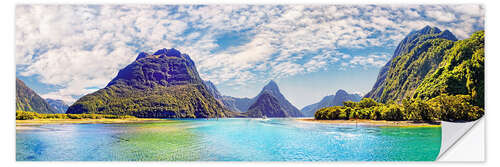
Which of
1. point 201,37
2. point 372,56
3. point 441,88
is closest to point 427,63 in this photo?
point 441,88

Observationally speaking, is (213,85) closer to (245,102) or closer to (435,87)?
(435,87)

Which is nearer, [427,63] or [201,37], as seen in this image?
[201,37]

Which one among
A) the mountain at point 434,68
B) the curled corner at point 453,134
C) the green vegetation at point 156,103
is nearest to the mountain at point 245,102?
the green vegetation at point 156,103

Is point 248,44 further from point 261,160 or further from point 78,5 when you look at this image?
point 78,5

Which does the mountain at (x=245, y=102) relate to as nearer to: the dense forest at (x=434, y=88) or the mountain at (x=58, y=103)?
the dense forest at (x=434, y=88)

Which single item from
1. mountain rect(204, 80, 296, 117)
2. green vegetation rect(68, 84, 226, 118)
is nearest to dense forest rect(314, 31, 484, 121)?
green vegetation rect(68, 84, 226, 118)

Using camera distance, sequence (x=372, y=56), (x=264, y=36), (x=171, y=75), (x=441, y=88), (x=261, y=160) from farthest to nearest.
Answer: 1. (x=171, y=75)
2. (x=441, y=88)
3. (x=372, y=56)
4. (x=264, y=36)
5. (x=261, y=160)
